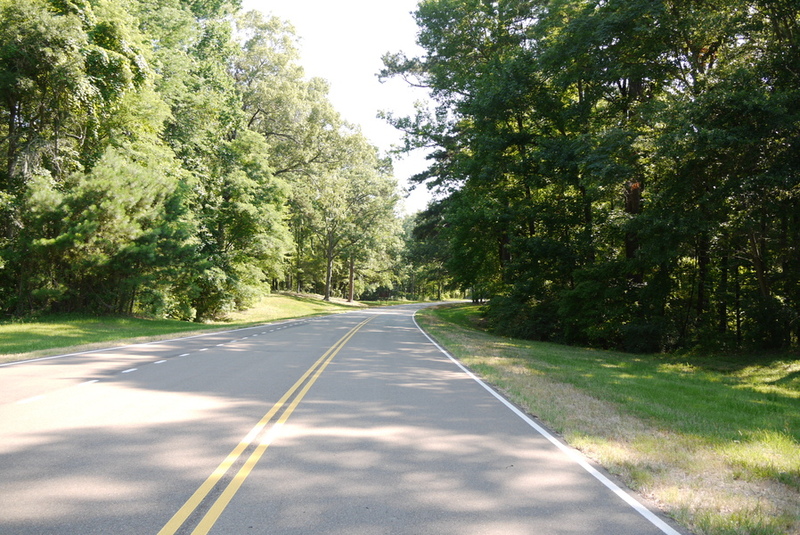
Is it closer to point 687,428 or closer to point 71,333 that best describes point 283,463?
point 687,428

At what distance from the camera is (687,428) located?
7.34 metres

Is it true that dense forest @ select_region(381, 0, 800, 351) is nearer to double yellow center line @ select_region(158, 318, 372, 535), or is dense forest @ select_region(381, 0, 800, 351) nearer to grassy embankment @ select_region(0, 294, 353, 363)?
double yellow center line @ select_region(158, 318, 372, 535)

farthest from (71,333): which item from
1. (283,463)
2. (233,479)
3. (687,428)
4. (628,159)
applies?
(628,159)

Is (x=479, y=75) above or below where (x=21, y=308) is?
above

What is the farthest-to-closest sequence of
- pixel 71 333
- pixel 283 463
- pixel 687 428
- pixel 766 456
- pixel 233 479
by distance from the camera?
pixel 71 333 → pixel 687 428 → pixel 766 456 → pixel 283 463 → pixel 233 479

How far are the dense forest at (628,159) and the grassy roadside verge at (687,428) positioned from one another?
490 cm

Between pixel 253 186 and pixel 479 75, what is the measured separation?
56.9 feet

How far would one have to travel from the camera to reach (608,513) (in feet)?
13.9

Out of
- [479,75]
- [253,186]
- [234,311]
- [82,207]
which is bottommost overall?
[234,311]

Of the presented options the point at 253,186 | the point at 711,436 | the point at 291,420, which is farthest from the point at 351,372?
the point at 253,186

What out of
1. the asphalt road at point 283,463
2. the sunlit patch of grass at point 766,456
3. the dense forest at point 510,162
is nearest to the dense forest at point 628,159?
the dense forest at point 510,162

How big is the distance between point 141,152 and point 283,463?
82.9 feet

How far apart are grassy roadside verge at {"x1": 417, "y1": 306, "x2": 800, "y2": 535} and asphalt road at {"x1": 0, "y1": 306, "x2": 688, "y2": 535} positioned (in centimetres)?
48

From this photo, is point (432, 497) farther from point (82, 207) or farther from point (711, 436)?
point (82, 207)
